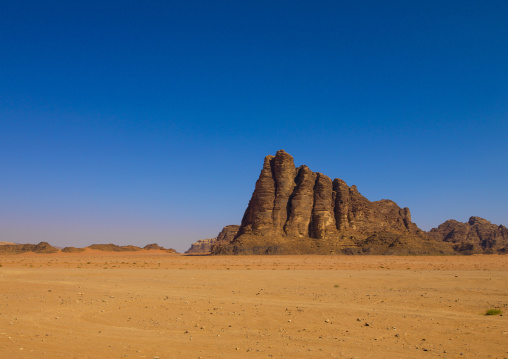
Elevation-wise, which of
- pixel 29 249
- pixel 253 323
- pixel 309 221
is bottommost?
pixel 253 323

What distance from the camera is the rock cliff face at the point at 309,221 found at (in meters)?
79.0

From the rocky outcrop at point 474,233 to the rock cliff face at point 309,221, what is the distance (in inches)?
2035

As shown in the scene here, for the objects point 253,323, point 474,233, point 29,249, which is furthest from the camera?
point 474,233

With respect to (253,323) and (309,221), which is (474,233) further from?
(253,323)

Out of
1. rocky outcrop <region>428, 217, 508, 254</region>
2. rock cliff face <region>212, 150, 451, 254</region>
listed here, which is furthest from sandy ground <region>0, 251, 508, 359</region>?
rocky outcrop <region>428, 217, 508, 254</region>

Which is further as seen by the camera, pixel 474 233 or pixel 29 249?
pixel 474 233

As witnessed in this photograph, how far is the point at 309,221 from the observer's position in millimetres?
87438

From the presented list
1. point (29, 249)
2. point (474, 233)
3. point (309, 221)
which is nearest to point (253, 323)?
point (309, 221)

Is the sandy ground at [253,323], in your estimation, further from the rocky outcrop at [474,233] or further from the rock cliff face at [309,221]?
the rocky outcrop at [474,233]

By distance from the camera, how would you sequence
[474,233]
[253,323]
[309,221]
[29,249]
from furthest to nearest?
[474,233]
[29,249]
[309,221]
[253,323]

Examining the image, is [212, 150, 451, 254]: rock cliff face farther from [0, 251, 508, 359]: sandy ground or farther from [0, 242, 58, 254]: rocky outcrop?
[0, 251, 508, 359]: sandy ground

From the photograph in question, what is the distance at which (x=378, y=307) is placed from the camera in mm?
13234

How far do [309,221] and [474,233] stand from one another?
8832 cm

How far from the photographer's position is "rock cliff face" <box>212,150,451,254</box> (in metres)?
79.0
